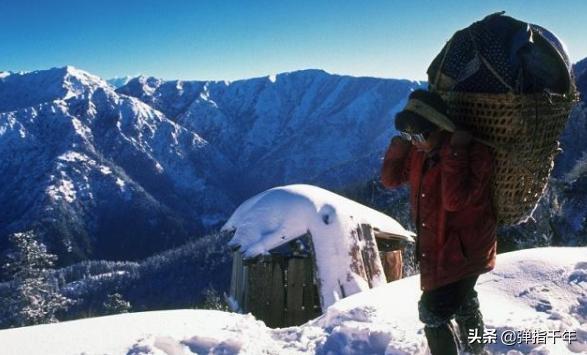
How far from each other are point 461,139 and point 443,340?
113 cm

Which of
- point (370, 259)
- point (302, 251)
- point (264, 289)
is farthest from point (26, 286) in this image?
point (370, 259)

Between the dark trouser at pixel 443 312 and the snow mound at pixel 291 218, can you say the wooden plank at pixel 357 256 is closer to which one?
the snow mound at pixel 291 218

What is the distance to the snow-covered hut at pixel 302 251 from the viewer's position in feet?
28.2

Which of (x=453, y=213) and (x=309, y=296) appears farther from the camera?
(x=309, y=296)

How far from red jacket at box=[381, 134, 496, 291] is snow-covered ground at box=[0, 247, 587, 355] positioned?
2.56 feet

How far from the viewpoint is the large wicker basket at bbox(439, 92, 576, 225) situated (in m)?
2.74

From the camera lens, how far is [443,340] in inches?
117

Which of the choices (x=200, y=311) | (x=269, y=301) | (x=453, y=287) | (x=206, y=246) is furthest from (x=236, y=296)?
(x=206, y=246)

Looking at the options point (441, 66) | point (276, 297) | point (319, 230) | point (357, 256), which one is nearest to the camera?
point (441, 66)

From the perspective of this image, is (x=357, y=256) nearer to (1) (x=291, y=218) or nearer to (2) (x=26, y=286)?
(1) (x=291, y=218)

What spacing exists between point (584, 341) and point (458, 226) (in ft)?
5.26

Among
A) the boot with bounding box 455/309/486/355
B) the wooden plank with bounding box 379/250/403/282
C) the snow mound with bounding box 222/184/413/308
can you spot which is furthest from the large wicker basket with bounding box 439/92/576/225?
the wooden plank with bounding box 379/250/403/282

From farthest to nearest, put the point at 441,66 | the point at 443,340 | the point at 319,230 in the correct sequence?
the point at 319,230
the point at 441,66
the point at 443,340

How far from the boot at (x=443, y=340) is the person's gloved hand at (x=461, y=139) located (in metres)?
1.03
